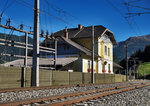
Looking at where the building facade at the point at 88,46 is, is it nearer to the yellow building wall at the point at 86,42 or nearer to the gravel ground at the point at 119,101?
the yellow building wall at the point at 86,42

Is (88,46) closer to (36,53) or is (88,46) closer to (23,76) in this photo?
(36,53)

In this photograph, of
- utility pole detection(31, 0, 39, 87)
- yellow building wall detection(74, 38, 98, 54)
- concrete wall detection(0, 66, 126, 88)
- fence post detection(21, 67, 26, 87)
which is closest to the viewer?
concrete wall detection(0, 66, 126, 88)

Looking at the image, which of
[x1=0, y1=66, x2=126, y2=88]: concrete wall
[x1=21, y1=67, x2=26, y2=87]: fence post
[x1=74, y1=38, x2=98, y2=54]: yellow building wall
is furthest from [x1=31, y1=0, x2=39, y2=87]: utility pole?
[x1=74, y1=38, x2=98, y2=54]: yellow building wall

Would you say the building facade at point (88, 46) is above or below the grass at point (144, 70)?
above

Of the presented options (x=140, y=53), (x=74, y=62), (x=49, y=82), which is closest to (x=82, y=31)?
(x=74, y=62)

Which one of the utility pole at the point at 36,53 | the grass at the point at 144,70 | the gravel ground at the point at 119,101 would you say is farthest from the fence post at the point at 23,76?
the grass at the point at 144,70

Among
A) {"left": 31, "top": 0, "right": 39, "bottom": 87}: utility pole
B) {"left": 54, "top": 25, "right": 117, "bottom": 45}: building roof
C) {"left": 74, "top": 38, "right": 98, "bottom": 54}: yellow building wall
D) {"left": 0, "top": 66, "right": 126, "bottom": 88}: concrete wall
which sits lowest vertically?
{"left": 0, "top": 66, "right": 126, "bottom": 88}: concrete wall

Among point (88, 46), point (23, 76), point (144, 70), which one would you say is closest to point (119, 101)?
point (23, 76)

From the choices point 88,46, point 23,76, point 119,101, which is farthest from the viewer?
point 88,46

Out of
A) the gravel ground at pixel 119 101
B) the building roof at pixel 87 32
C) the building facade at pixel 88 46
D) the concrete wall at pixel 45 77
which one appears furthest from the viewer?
the building roof at pixel 87 32

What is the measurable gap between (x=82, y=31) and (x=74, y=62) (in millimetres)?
12692

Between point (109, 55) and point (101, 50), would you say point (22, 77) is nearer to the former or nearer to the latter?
point (101, 50)

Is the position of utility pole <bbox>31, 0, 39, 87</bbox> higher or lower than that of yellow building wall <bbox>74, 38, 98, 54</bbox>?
lower

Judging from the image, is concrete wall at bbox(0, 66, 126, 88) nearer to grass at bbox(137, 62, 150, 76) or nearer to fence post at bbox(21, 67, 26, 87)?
fence post at bbox(21, 67, 26, 87)
